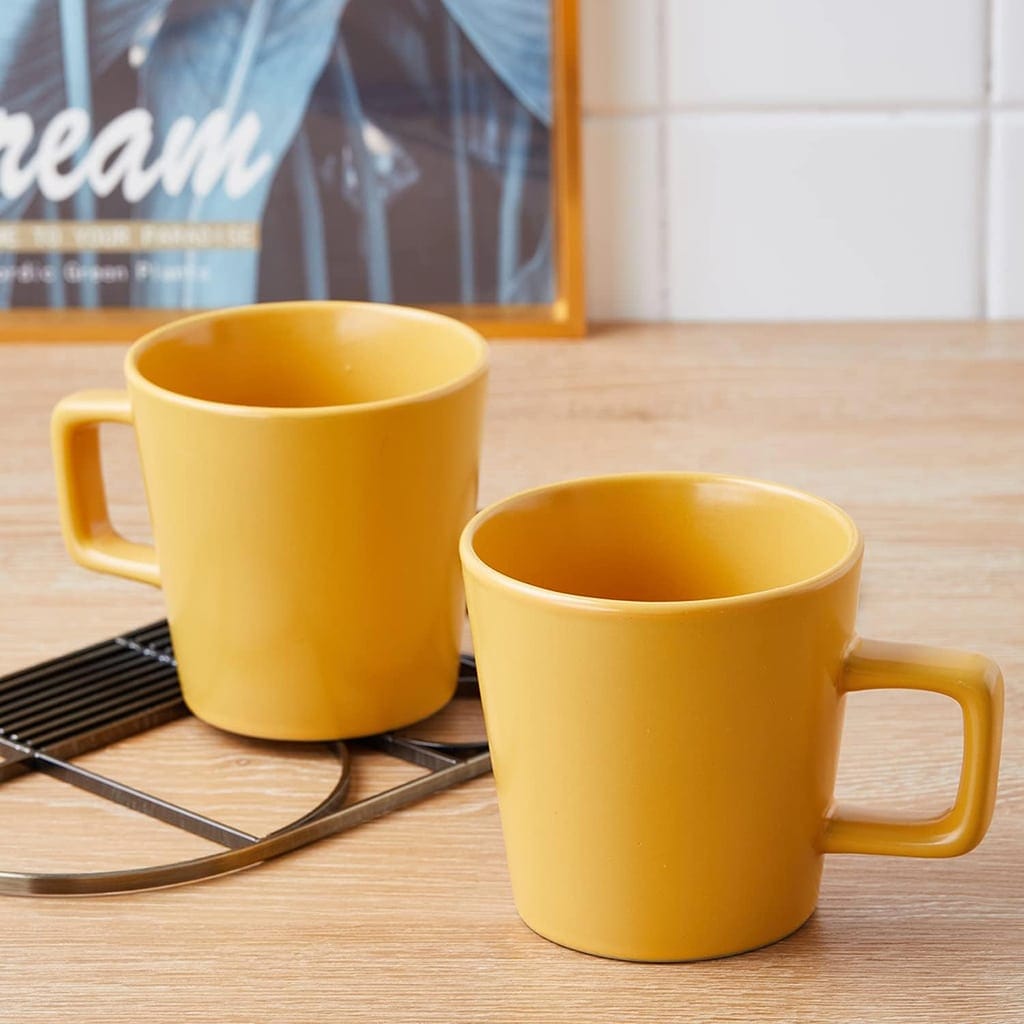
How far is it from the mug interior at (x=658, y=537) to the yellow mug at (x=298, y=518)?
60 millimetres

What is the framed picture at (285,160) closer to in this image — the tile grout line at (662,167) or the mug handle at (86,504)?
the tile grout line at (662,167)

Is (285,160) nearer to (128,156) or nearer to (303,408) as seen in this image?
(128,156)

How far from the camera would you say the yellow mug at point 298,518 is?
18.0 inches

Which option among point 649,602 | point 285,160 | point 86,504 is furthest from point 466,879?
point 285,160

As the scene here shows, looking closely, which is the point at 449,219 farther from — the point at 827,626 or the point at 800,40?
the point at 827,626

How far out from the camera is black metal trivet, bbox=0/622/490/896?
17.1 inches

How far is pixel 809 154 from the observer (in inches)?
39.0

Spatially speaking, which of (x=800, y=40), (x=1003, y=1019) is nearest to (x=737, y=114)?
(x=800, y=40)

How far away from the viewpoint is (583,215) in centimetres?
97

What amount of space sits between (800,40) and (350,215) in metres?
0.28

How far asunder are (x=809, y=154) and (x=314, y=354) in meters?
0.53

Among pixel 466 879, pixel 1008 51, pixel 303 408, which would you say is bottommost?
pixel 466 879

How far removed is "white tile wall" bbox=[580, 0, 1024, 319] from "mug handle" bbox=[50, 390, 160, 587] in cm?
54

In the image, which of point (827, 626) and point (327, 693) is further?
point (327, 693)
